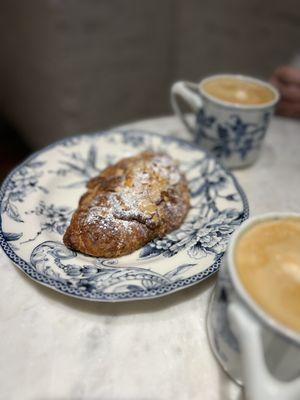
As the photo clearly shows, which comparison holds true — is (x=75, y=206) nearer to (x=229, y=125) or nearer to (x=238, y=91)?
(x=229, y=125)

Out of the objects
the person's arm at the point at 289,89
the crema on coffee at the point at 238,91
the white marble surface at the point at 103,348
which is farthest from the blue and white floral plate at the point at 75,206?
the person's arm at the point at 289,89

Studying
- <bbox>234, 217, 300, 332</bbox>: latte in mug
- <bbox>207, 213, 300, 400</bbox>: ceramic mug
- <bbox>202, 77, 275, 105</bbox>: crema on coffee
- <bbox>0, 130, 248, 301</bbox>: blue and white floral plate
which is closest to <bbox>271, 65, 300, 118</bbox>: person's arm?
<bbox>202, 77, 275, 105</bbox>: crema on coffee

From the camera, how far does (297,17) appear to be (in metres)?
1.54

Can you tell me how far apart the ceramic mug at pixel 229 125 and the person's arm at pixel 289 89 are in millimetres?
169

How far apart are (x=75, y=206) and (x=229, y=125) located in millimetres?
365

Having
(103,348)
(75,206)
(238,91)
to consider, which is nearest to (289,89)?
(238,91)

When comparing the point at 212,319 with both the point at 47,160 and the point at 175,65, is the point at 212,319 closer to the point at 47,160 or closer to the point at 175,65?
the point at 47,160

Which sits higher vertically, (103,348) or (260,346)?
(260,346)

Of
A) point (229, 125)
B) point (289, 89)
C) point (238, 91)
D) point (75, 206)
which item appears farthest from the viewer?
point (289, 89)

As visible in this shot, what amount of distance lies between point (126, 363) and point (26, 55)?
62.0 inches

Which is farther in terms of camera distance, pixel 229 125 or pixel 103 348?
pixel 229 125

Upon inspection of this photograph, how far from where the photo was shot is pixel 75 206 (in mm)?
725

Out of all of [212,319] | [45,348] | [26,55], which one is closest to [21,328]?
[45,348]

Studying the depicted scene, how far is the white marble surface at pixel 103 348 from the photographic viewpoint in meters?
0.46
